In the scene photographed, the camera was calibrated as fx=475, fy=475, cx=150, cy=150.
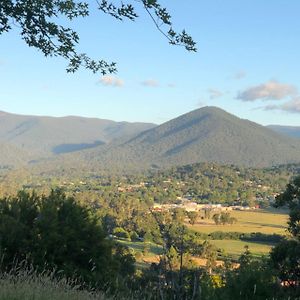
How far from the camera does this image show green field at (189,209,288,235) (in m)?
83.7

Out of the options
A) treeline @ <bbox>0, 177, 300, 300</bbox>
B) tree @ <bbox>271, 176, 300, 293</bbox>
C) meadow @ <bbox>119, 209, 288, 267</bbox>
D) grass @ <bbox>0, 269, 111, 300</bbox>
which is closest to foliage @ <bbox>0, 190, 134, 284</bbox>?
treeline @ <bbox>0, 177, 300, 300</bbox>

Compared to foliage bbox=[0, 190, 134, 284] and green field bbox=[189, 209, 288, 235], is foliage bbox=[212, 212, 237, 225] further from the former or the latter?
foliage bbox=[0, 190, 134, 284]

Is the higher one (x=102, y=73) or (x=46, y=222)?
(x=102, y=73)

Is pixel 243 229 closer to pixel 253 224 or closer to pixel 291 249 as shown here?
pixel 253 224

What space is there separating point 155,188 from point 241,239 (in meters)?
80.6

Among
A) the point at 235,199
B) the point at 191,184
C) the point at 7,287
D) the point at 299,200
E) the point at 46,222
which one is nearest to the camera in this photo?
the point at 7,287

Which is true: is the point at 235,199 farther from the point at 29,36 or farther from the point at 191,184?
the point at 29,36

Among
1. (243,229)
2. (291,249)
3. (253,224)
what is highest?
(291,249)

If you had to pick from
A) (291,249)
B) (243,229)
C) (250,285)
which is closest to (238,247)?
(243,229)

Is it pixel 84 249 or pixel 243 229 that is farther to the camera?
pixel 243 229

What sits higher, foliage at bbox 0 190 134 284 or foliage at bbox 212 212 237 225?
foliage at bbox 0 190 134 284

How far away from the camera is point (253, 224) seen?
305 ft

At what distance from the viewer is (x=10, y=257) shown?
14.5 meters

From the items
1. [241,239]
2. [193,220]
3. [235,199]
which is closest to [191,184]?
[235,199]
